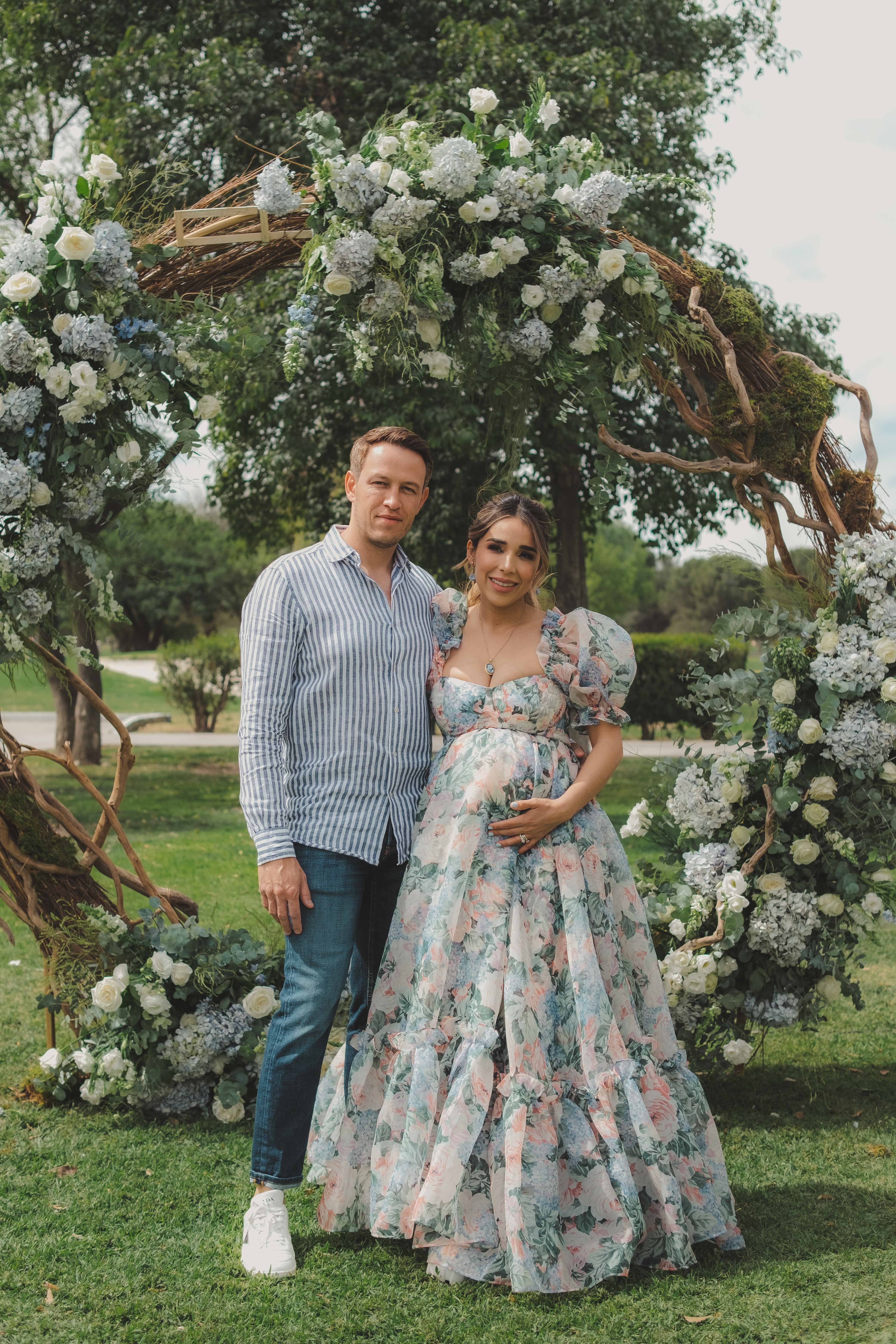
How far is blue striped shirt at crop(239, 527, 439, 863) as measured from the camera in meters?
2.71

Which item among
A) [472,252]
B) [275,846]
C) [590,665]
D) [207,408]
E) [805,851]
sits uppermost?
[472,252]

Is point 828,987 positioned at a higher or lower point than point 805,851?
lower

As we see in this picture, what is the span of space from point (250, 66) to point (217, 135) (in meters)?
0.58

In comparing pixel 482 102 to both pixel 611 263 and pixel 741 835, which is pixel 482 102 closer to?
pixel 611 263

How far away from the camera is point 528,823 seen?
2.78m

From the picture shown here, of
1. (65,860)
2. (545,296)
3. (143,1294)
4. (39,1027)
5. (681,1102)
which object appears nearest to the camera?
(143,1294)

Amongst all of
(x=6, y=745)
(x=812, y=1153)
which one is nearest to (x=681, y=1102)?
(x=812, y=1153)

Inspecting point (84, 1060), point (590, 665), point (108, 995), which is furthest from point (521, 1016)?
point (84, 1060)

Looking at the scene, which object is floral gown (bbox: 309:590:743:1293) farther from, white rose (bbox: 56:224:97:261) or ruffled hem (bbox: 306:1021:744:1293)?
white rose (bbox: 56:224:97:261)

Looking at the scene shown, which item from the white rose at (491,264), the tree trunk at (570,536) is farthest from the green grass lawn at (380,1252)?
the tree trunk at (570,536)

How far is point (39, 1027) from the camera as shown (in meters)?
4.58

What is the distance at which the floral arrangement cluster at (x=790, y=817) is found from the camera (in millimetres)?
3496

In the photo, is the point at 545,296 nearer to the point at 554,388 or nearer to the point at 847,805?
the point at 554,388

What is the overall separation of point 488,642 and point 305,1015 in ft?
3.38
